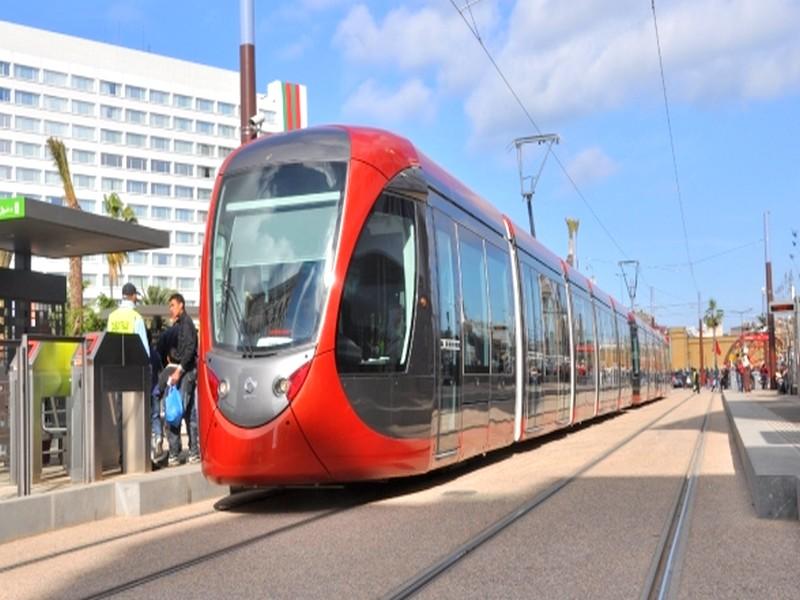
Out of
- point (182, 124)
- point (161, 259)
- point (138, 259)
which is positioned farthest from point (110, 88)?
point (161, 259)

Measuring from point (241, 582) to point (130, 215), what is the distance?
6005 centimetres

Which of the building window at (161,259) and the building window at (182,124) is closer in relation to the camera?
the building window at (161,259)

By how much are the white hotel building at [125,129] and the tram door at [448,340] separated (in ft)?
255

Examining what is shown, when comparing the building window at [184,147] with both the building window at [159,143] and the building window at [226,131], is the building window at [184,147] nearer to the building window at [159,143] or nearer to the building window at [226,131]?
the building window at [159,143]

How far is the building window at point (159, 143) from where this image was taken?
97.5 m

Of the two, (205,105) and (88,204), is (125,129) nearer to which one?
(88,204)

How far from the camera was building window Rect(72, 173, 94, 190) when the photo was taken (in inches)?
3637

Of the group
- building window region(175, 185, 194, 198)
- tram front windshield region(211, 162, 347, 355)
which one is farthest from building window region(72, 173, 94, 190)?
tram front windshield region(211, 162, 347, 355)

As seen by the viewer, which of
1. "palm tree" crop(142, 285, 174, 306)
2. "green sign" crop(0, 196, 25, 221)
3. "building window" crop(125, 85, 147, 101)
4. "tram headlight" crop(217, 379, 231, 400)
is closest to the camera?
"tram headlight" crop(217, 379, 231, 400)

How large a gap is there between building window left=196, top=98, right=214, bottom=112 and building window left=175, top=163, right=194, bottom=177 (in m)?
6.47

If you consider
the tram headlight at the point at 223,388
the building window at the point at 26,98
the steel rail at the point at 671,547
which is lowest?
the steel rail at the point at 671,547

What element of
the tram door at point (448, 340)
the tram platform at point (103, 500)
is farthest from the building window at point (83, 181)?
the tram door at point (448, 340)

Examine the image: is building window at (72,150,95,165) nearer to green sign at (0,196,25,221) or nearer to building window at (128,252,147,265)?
building window at (128,252,147,265)

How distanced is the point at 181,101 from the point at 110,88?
26.5 feet
